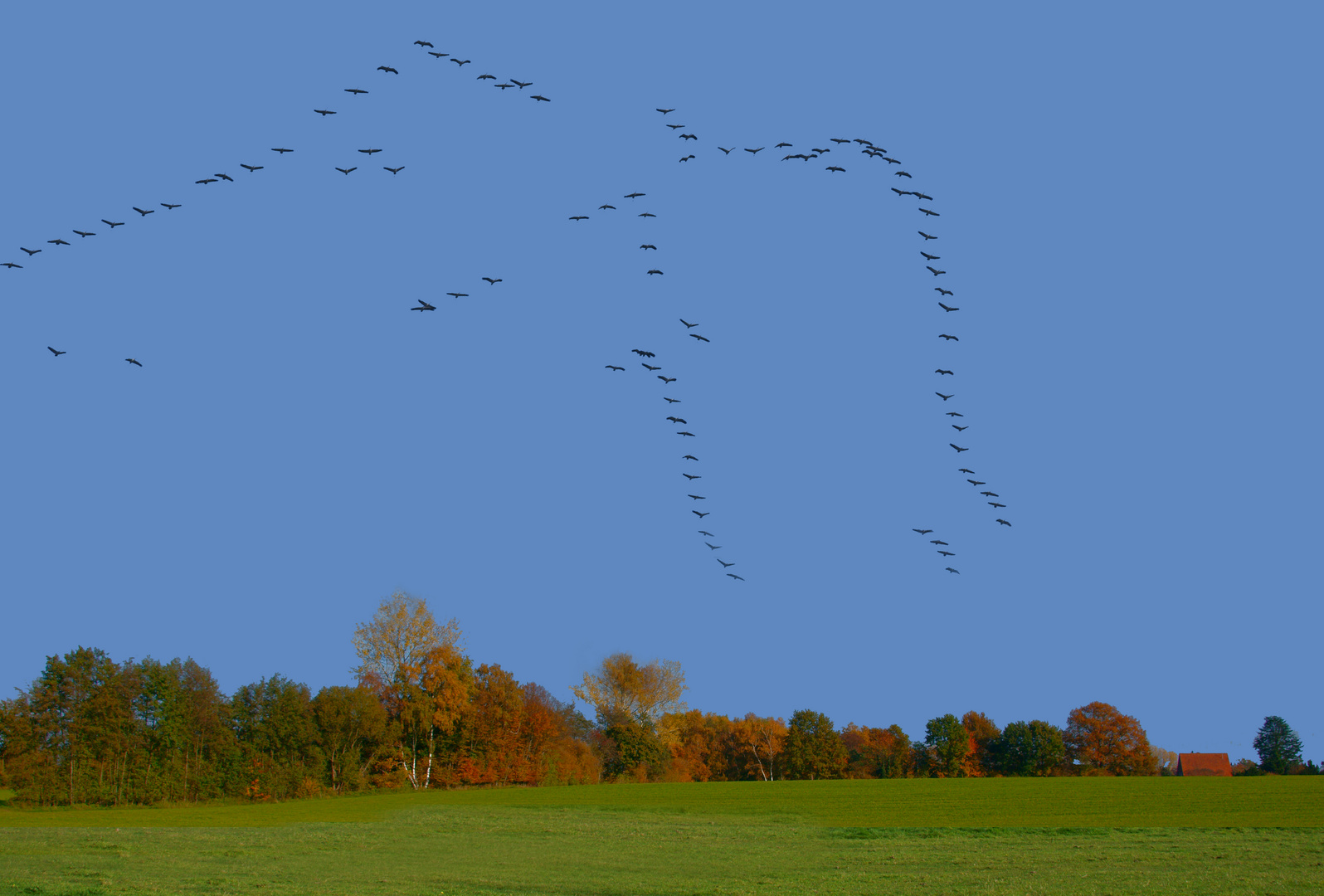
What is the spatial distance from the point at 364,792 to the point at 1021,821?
4962cm

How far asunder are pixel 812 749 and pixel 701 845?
69690 millimetres

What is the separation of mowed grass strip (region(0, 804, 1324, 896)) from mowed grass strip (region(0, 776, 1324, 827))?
5.60 metres

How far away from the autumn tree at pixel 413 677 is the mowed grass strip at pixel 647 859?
3110 centimetres

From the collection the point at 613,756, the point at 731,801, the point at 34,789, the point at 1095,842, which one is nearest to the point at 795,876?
the point at 1095,842

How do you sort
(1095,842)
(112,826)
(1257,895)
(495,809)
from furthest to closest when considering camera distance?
(495,809) < (112,826) < (1095,842) < (1257,895)

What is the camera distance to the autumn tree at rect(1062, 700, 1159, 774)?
335ft

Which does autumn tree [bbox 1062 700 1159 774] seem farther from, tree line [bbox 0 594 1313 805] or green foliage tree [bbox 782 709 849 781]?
green foliage tree [bbox 782 709 849 781]

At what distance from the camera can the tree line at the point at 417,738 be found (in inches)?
2569

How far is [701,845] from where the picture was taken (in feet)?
124

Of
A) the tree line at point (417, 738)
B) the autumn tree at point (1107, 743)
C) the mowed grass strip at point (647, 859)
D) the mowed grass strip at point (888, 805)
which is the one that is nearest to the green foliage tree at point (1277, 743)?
the tree line at point (417, 738)

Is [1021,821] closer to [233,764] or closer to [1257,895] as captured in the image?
[1257,895]

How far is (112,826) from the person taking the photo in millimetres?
45719

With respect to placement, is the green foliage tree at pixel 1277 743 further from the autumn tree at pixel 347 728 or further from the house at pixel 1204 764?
the autumn tree at pixel 347 728

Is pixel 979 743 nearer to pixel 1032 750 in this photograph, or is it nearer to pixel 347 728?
pixel 1032 750
